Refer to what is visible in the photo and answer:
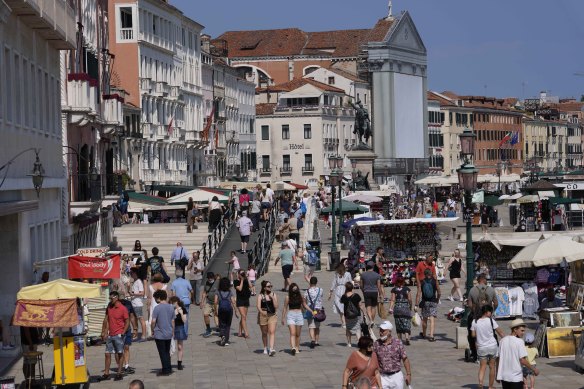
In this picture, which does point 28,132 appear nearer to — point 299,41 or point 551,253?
point 551,253

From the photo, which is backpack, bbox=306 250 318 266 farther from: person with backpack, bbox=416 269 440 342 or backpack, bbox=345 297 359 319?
backpack, bbox=345 297 359 319

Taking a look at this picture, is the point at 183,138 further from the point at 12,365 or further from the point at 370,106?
the point at 12,365

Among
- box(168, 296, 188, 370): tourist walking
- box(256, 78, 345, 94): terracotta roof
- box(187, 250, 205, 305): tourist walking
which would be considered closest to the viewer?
box(168, 296, 188, 370): tourist walking

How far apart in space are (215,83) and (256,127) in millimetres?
25827

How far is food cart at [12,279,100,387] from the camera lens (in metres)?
24.0

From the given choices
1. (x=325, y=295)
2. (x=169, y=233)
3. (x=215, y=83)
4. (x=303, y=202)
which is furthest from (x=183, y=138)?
(x=325, y=295)

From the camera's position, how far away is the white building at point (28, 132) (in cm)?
2973

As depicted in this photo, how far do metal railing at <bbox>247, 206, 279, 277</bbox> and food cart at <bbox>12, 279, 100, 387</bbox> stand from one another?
83.2 feet

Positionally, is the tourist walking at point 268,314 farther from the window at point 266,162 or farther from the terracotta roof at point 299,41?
the terracotta roof at point 299,41

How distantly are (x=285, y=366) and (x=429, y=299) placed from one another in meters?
4.48

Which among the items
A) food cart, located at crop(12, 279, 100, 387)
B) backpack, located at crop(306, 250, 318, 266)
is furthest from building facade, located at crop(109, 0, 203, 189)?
food cart, located at crop(12, 279, 100, 387)

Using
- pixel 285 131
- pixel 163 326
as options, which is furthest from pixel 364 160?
pixel 163 326

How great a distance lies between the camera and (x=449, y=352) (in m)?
29.8

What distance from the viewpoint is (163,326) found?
26.7 m
